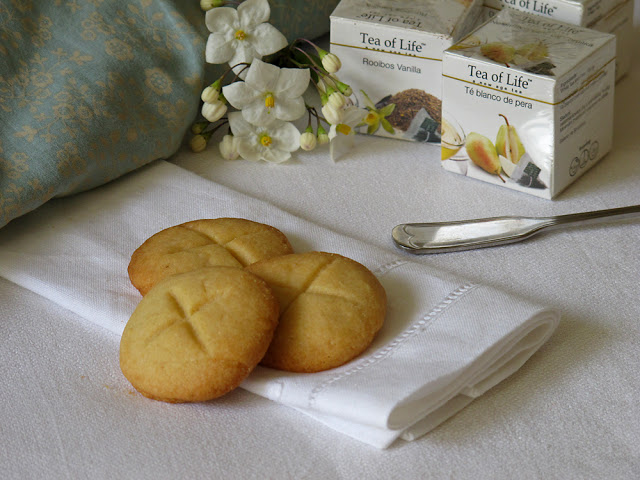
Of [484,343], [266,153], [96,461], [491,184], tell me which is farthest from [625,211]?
[96,461]

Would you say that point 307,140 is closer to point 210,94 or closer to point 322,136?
point 322,136

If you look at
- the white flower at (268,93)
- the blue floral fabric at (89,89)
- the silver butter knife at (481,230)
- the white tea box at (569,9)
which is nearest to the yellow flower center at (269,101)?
the white flower at (268,93)

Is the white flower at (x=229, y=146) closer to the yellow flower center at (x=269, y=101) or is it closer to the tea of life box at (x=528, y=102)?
the yellow flower center at (x=269, y=101)

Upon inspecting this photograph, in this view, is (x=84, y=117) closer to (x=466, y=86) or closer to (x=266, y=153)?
(x=266, y=153)

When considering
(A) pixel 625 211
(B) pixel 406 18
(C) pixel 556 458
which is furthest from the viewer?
(B) pixel 406 18

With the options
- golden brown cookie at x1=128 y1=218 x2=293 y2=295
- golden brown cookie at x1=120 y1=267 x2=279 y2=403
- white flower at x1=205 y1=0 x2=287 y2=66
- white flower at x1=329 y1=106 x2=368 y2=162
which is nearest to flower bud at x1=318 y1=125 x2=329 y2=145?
white flower at x1=329 y1=106 x2=368 y2=162

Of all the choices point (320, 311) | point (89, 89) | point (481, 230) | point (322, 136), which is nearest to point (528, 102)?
point (481, 230)
